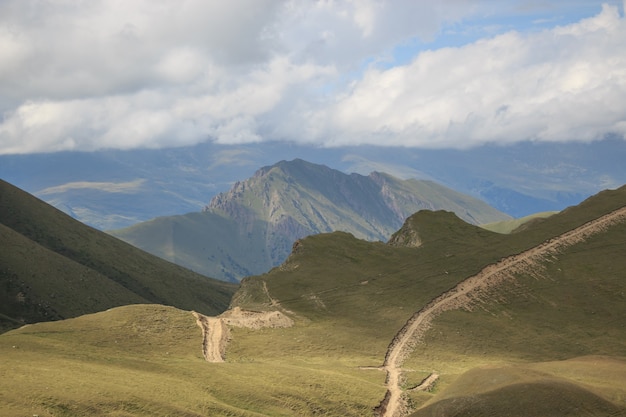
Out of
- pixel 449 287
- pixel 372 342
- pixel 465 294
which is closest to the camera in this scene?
pixel 372 342

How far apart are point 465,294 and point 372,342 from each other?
2807 cm

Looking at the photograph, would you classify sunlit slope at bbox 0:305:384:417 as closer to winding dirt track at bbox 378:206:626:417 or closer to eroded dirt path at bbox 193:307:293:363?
eroded dirt path at bbox 193:307:293:363

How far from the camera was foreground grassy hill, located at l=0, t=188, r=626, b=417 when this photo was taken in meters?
58.3

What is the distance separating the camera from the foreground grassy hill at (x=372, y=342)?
58281 millimetres

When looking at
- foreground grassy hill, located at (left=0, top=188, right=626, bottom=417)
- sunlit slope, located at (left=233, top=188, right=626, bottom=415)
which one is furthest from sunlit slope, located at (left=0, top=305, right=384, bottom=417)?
sunlit slope, located at (left=233, top=188, right=626, bottom=415)

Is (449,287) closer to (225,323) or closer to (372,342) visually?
(372,342)

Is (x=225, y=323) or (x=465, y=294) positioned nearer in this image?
(x=225, y=323)

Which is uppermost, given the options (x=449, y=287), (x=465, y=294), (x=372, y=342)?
(x=449, y=287)

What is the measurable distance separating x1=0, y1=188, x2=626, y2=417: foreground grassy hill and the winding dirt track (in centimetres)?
119

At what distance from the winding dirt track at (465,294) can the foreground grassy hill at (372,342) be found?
119 centimetres

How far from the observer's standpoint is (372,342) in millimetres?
95375

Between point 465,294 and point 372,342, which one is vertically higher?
point 465,294

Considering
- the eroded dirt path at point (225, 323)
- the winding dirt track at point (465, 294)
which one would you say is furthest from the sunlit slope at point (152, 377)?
the winding dirt track at point (465, 294)

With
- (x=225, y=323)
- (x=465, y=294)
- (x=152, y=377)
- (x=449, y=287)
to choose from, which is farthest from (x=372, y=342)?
(x=152, y=377)
